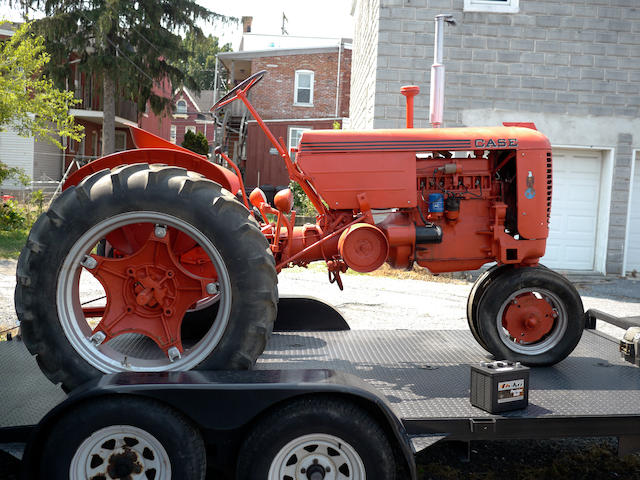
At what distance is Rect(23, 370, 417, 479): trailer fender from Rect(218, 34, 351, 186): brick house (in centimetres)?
2221

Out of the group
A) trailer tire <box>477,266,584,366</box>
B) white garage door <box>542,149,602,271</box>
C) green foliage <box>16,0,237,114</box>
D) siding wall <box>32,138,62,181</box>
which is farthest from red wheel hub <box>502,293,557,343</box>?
siding wall <box>32,138,62,181</box>

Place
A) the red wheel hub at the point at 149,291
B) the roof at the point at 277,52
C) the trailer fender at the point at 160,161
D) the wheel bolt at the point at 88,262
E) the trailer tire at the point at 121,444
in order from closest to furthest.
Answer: the trailer tire at the point at 121,444 → the wheel bolt at the point at 88,262 → the red wheel hub at the point at 149,291 → the trailer fender at the point at 160,161 → the roof at the point at 277,52

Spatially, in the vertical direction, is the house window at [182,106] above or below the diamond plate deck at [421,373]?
above

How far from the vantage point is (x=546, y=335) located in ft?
11.9

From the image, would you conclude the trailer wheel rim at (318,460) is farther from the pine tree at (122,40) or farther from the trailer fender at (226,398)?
the pine tree at (122,40)

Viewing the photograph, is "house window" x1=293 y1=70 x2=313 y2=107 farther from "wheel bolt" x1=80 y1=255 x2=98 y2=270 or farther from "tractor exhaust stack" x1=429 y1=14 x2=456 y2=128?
"wheel bolt" x1=80 y1=255 x2=98 y2=270

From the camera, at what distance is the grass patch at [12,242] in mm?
9489

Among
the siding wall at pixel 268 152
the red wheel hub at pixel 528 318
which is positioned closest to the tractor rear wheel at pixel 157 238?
the red wheel hub at pixel 528 318

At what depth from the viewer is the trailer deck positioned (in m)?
2.50

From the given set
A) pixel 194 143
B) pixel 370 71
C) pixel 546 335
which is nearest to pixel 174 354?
pixel 546 335

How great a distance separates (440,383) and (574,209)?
25.9 feet

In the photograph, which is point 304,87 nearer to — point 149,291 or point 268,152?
point 268,152

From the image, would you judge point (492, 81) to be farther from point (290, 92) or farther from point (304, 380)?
point (290, 92)

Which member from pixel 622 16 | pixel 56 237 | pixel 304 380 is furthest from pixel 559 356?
pixel 622 16
